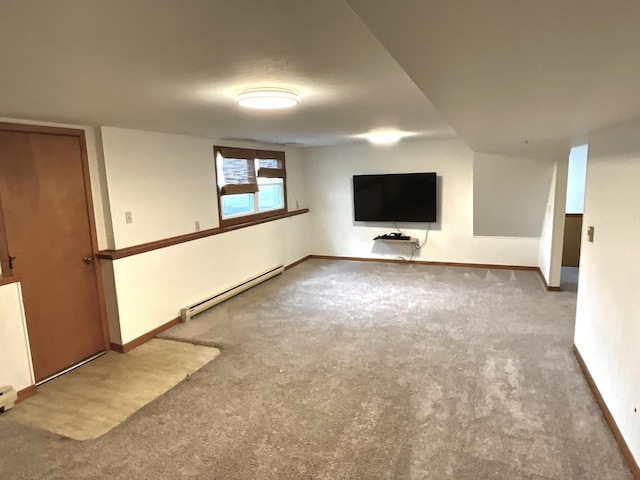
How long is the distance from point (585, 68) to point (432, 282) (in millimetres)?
4487

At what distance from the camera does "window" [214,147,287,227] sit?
5.11 metres

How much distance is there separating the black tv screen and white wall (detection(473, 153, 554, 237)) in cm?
80

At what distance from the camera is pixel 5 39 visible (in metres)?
1.33

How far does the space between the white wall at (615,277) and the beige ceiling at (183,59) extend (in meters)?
1.24

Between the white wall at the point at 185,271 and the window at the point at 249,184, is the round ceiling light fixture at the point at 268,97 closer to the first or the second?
the white wall at the point at 185,271

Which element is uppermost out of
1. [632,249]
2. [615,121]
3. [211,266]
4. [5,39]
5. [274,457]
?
[5,39]

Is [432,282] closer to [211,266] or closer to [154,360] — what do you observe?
[211,266]

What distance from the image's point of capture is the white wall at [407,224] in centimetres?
600

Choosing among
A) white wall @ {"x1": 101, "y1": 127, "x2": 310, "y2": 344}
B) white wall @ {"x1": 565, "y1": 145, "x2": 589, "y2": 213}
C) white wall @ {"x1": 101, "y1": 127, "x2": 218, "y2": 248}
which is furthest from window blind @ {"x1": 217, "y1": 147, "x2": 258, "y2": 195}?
white wall @ {"x1": 565, "y1": 145, "x2": 589, "y2": 213}

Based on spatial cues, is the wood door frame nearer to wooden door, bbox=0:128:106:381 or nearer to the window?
wooden door, bbox=0:128:106:381

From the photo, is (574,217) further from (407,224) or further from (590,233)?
(590,233)

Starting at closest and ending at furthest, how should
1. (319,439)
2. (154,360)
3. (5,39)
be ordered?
(5,39) < (319,439) < (154,360)

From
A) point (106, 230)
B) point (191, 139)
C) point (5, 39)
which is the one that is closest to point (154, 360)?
point (106, 230)

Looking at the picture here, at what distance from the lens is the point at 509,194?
518cm
